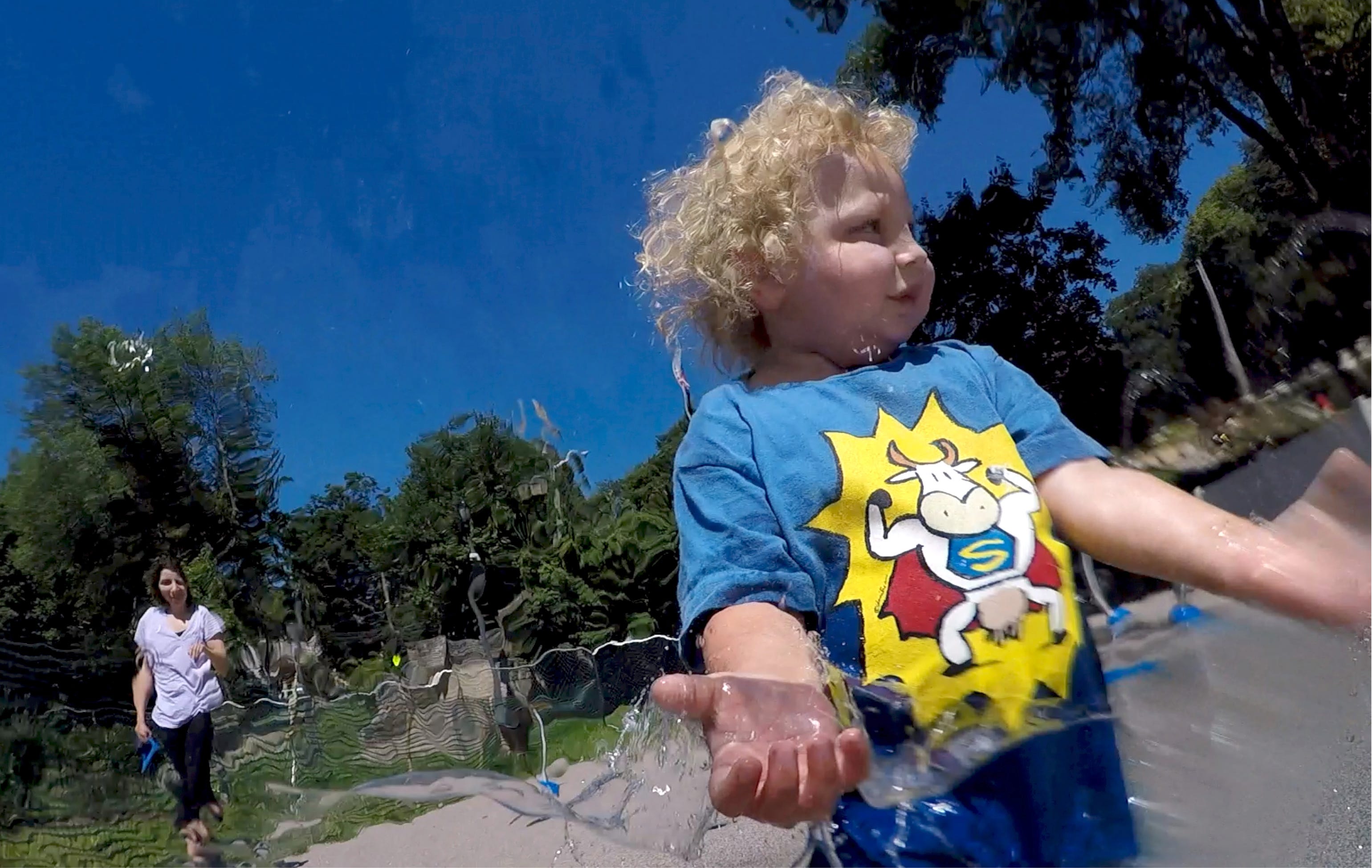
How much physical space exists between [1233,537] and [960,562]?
13 cm

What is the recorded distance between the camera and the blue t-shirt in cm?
49

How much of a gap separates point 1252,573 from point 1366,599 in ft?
0.24

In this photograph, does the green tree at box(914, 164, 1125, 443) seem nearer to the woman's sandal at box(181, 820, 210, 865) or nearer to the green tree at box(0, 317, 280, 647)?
the woman's sandal at box(181, 820, 210, 865)

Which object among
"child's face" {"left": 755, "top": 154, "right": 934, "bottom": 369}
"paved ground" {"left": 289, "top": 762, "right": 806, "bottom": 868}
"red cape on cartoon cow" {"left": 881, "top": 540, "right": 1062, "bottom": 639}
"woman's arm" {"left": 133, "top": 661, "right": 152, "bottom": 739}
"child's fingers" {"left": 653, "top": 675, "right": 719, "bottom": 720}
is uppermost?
"child's face" {"left": 755, "top": 154, "right": 934, "bottom": 369}

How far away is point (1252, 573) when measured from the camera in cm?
49

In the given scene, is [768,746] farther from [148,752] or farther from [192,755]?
[148,752]

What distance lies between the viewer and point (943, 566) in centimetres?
54

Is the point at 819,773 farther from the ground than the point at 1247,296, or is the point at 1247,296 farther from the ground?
the point at 1247,296

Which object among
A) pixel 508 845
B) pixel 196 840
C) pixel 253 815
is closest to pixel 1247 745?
pixel 508 845

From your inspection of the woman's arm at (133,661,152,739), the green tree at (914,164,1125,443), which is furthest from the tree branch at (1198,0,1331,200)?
the woman's arm at (133,661,152,739)

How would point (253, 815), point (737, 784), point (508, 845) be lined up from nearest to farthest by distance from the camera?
point (737, 784) < point (508, 845) < point (253, 815)

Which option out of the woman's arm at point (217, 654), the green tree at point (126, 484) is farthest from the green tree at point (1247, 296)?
the green tree at point (126, 484)

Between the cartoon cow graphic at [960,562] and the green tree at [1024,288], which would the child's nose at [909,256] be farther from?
the green tree at [1024,288]

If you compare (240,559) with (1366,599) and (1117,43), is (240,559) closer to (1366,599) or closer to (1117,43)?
(1117,43)
